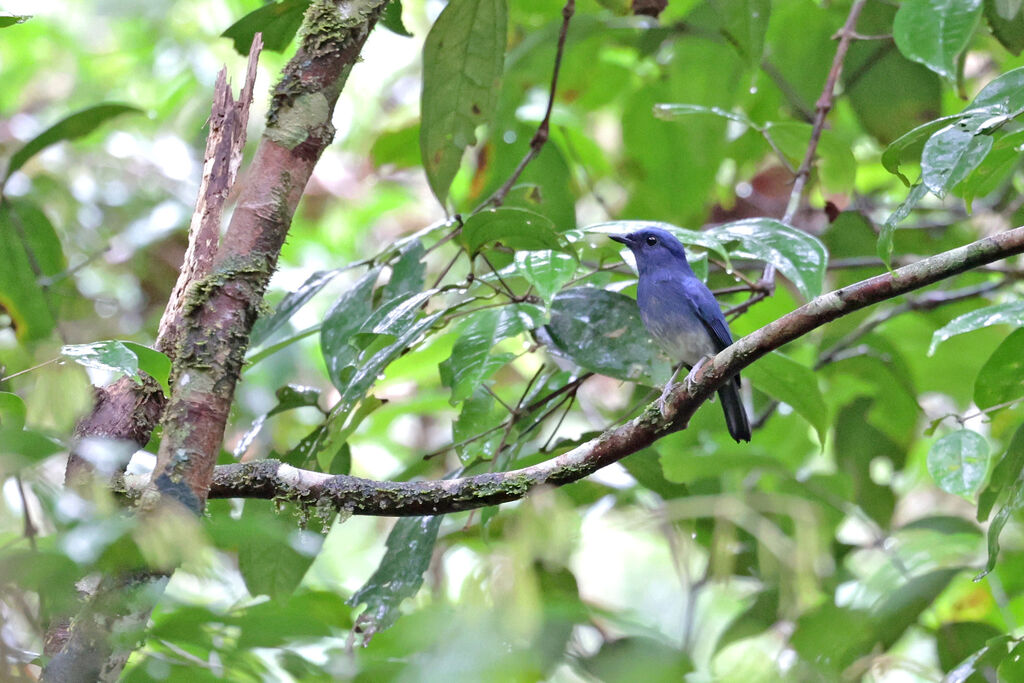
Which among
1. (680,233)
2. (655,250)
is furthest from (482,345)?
(655,250)

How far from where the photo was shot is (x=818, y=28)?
4.08 m

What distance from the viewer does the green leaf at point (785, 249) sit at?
2473mm

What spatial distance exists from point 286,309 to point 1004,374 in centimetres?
201

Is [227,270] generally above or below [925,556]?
above

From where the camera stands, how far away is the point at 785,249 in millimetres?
2568

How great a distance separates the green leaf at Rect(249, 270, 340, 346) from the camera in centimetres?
276

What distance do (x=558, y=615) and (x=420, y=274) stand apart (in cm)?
182

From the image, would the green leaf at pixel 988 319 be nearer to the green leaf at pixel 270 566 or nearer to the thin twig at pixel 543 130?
the thin twig at pixel 543 130

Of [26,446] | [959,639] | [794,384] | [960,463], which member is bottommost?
[959,639]

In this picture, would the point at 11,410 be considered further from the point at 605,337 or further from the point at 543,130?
Answer: the point at 543,130

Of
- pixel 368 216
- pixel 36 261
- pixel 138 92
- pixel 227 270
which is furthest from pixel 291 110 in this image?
pixel 138 92

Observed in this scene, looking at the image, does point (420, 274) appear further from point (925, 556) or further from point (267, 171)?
point (925, 556)

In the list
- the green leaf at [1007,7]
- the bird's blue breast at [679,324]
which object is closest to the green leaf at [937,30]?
the green leaf at [1007,7]

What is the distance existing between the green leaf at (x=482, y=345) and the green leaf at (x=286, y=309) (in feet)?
2.08
